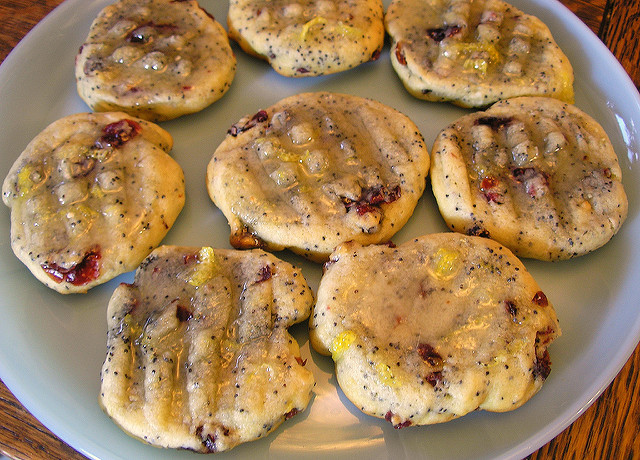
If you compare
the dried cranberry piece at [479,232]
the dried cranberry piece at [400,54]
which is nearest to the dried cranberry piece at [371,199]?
the dried cranberry piece at [479,232]

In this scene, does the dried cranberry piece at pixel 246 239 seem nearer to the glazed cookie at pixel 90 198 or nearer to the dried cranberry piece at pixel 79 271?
the glazed cookie at pixel 90 198

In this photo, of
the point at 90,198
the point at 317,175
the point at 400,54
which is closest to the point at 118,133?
the point at 90,198

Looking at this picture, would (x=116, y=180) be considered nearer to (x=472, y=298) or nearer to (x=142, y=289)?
(x=142, y=289)

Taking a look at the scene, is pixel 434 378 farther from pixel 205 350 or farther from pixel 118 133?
pixel 118 133

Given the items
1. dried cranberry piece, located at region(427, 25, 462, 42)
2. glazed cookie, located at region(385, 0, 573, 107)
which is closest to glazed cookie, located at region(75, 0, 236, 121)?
glazed cookie, located at region(385, 0, 573, 107)

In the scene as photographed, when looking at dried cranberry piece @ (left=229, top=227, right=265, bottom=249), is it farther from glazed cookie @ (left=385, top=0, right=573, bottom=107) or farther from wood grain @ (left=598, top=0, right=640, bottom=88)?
wood grain @ (left=598, top=0, right=640, bottom=88)

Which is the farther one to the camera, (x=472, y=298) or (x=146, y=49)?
(x=146, y=49)

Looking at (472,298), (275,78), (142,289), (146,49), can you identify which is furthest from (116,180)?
(472,298)
